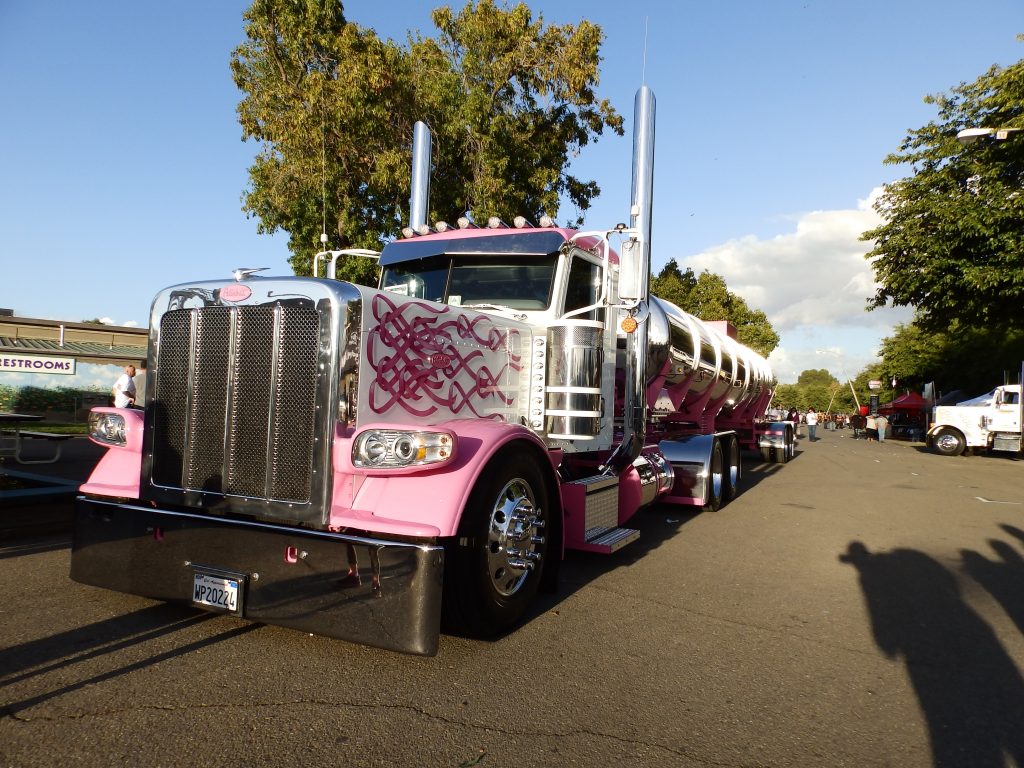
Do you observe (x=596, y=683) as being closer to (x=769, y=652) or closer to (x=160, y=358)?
(x=769, y=652)

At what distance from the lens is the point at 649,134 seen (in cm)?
625

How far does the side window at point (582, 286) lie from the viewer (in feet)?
17.5

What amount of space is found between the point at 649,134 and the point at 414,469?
424cm

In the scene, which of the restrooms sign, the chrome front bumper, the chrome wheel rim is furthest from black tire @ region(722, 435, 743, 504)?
the restrooms sign

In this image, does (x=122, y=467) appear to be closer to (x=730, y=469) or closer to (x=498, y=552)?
(x=498, y=552)

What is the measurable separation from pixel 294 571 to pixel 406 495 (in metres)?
0.62

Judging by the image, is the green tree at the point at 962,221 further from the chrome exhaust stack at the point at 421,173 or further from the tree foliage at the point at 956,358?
the chrome exhaust stack at the point at 421,173

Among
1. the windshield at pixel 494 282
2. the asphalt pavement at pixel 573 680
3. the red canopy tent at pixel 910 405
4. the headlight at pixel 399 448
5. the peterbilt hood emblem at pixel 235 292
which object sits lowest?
the asphalt pavement at pixel 573 680

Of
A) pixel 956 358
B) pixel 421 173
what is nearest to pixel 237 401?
pixel 421 173

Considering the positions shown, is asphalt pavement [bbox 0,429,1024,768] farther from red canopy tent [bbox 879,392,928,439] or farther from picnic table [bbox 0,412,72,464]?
red canopy tent [bbox 879,392,928,439]

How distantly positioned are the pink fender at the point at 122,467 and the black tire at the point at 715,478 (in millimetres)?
6455

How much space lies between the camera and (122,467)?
4.12m

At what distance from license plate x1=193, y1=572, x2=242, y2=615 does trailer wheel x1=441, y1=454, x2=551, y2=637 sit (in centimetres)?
101

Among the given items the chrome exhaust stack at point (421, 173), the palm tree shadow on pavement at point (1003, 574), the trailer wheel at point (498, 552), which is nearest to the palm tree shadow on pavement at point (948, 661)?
the palm tree shadow on pavement at point (1003, 574)
